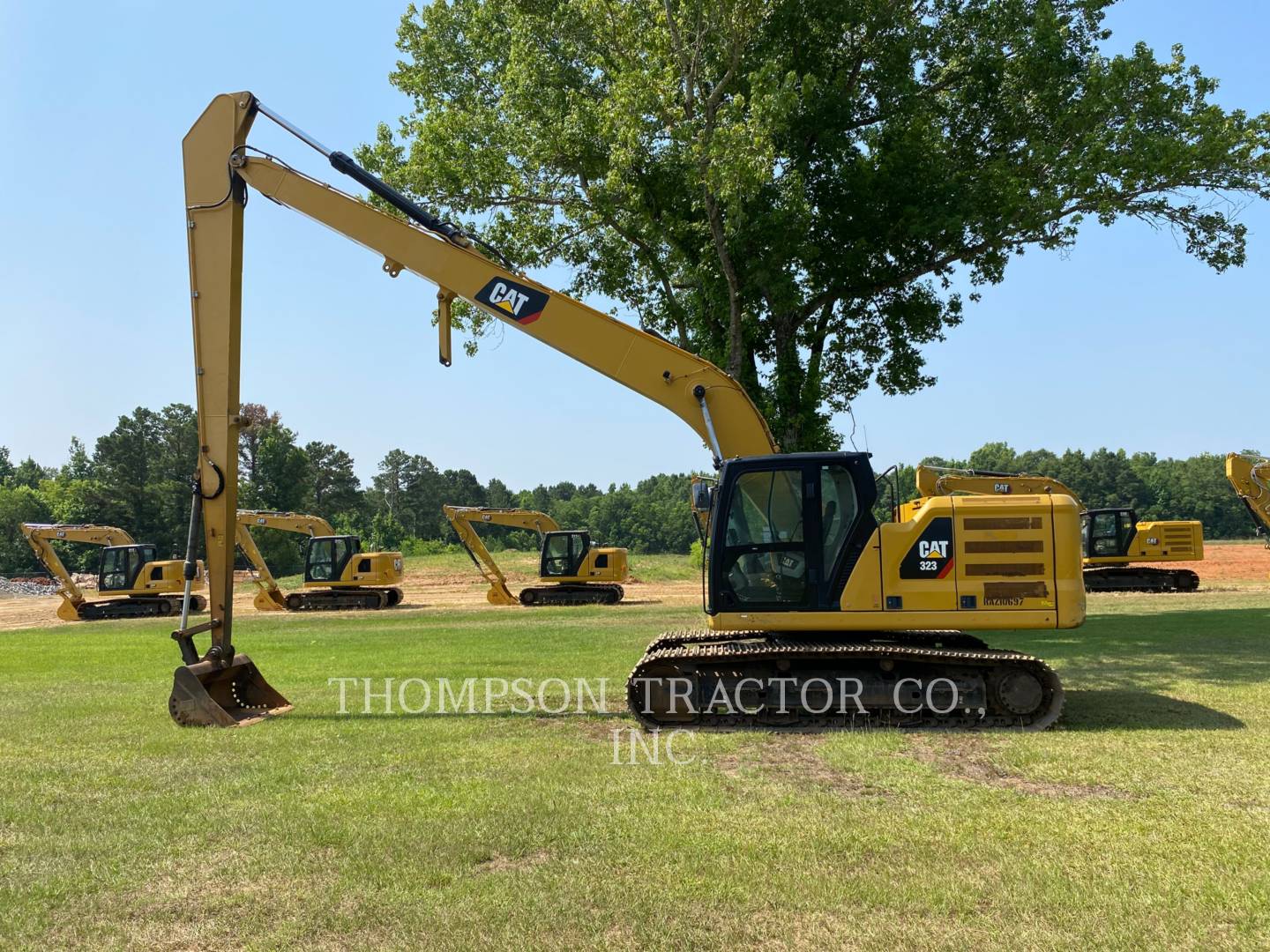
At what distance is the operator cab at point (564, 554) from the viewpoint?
3191 cm

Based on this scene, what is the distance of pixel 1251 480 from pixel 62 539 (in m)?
39.4

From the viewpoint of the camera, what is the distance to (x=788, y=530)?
905cm

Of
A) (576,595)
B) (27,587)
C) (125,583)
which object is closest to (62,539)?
(125,583)

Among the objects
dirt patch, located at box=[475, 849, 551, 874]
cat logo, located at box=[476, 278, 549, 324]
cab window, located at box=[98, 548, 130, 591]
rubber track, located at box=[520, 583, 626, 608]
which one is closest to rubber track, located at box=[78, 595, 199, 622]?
cab window, located at box=[98, 548, 130, 591]

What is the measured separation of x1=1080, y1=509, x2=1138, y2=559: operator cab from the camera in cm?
3069

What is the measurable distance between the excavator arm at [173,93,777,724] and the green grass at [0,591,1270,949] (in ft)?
7.50

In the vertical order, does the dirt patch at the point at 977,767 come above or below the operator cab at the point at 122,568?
below

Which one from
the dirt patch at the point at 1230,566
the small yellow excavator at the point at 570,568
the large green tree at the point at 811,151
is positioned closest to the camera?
the large green tree at the point at 811,151

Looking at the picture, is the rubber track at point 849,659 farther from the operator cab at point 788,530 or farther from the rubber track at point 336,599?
the rubber track at point 336,599

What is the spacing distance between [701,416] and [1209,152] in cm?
1377

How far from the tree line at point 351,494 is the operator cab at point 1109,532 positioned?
1675cm

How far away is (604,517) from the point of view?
340ft

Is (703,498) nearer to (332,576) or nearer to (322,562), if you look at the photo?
(332,576)

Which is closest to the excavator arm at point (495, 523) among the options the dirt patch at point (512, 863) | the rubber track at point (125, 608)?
the rubber track at point (125, 608)
